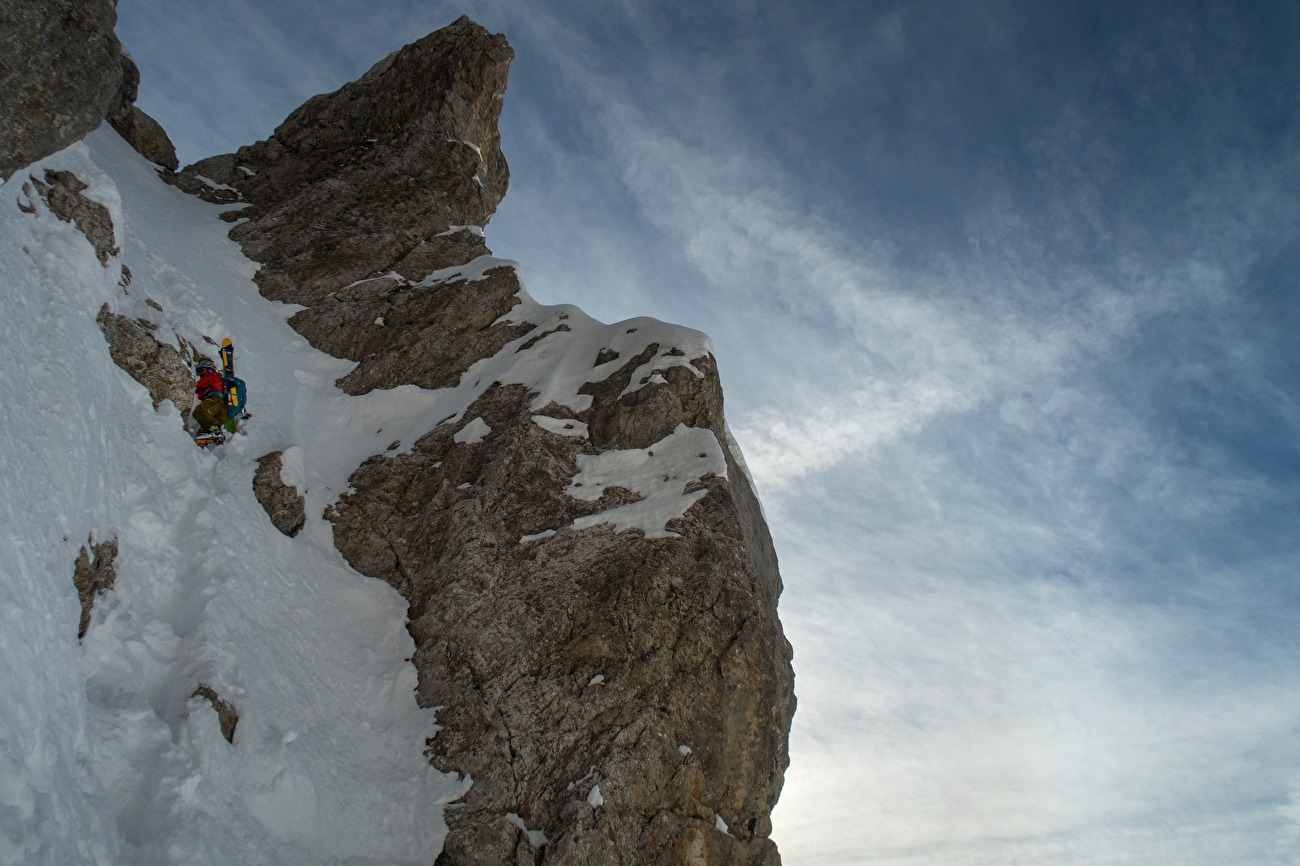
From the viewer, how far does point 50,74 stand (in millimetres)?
10914

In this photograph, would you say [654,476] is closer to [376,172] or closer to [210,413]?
[210,413]

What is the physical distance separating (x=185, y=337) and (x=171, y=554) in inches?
304

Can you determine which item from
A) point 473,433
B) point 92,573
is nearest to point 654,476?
point 473,433

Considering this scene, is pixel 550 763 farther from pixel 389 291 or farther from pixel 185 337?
pixel 389 291

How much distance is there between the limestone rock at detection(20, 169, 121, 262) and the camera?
14188 millimetres

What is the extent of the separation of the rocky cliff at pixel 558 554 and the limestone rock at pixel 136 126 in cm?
737

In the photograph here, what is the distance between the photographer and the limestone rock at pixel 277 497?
677 inches

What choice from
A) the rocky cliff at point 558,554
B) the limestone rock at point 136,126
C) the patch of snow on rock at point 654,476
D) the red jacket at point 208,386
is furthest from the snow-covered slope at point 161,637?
A: the limestone rock at point 136,126

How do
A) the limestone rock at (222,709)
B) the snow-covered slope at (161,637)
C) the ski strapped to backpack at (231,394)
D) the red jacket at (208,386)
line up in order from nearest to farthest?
1. the snow-covered slope at (161,637)
2. the limestone rock at (222,709)
3. the red jacket at (208,386)
4. the ski strapped to backpack at (231,394)

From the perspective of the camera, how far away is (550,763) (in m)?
13.6

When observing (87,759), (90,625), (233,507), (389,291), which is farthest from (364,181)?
(87,759)

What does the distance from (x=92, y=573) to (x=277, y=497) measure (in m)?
7.06

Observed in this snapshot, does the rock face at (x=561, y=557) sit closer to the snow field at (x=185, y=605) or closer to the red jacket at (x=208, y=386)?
the snow field at (x=185, y=605)

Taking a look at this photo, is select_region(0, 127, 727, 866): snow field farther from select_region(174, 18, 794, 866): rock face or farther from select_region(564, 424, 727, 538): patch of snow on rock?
select_region(174, 18, 794, 866): rock face
